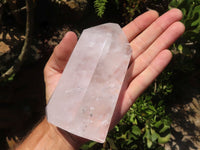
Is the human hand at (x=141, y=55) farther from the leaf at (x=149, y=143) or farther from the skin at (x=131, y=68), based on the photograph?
the leaf at (x=149, y=143)

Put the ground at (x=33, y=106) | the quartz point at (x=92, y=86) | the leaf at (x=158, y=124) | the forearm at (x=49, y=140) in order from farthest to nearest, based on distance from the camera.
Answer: the ground at (x=33, y=106) → the leaf at (x=158, y=124) → the forearm at (x=49, y=140) → the quartz point at (x=92, y=86)

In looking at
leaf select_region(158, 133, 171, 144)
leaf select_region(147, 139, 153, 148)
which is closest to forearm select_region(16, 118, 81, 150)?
leaf select_region(147, 139, 153, 148)

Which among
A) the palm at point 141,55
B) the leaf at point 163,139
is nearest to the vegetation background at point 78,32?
the leaf at point 163,139

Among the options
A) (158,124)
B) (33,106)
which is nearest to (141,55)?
(158,124)

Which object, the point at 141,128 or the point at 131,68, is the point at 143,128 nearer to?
the point at 141,128

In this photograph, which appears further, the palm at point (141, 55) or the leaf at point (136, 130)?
the leaf at point (136, 130)

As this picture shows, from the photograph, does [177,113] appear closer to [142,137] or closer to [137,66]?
[142,137]

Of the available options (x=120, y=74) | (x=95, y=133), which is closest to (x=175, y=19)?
(x=120, y=74)
